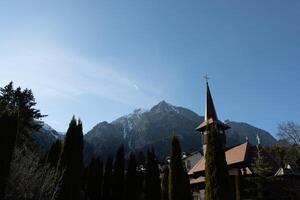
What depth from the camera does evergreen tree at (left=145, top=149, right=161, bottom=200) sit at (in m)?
31.4

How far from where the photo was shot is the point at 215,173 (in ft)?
76.7

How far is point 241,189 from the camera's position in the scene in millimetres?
32969

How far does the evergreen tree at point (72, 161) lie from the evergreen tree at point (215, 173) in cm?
949

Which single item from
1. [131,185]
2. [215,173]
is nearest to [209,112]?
[131,185]

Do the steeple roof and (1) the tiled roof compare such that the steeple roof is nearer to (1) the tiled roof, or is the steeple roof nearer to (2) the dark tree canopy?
(1) the tiled roof

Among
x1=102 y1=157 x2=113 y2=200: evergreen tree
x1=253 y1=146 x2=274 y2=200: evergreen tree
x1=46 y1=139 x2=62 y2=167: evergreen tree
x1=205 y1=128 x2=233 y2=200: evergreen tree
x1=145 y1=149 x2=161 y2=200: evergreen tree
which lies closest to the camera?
x1=205 y1=128 x2=233 y2=200: evergreen tree

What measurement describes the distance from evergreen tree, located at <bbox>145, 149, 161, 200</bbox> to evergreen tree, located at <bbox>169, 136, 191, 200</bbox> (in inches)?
156

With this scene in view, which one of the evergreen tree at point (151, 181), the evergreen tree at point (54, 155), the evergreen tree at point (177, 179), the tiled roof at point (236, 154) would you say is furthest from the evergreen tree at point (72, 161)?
the tiled roof at point (236, 154)

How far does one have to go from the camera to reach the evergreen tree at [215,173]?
22.7 m

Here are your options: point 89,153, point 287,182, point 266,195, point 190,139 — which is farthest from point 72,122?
point 190,139

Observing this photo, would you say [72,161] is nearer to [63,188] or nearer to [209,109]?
[63,188]

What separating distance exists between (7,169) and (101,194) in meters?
27.6

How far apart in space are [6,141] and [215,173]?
13.7m

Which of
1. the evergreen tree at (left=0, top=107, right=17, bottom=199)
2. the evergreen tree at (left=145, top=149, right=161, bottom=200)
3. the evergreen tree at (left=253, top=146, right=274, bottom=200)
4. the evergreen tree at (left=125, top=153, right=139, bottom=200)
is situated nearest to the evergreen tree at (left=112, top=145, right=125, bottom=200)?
the evergreen tree at (left=125, top=153, right=139, bottom=200)
